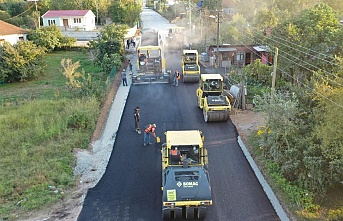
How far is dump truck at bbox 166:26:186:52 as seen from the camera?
47438 mm

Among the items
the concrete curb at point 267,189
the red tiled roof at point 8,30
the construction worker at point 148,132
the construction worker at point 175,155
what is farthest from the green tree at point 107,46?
the construction worker at point 175,155

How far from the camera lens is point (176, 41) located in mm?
50000

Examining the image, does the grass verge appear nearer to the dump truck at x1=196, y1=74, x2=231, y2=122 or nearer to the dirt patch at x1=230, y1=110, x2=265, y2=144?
the dump truck at x1=196, y1=74, x2=231, y2=122

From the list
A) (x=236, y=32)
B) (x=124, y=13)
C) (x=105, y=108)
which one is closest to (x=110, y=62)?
(x=105, y=108)

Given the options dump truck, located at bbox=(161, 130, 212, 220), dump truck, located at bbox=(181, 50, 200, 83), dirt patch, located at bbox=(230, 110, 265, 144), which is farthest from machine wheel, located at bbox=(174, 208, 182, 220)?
dump truck, located at bbox=(181, 50, 200, 83)

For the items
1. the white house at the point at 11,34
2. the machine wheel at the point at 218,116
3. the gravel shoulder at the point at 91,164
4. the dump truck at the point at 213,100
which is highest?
the white house at the point at 11,34

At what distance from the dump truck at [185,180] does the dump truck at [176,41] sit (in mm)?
33632

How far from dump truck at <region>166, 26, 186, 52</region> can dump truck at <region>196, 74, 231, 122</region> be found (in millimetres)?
23628

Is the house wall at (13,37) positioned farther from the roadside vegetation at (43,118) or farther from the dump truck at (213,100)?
the dump truck at (213,100)

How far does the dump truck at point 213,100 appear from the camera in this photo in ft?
69.9

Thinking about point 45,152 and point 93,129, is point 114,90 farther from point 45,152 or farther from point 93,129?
point 45,152

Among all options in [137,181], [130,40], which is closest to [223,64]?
[130,40]

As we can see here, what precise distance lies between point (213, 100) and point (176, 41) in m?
29.6

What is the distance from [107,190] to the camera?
586 inches
